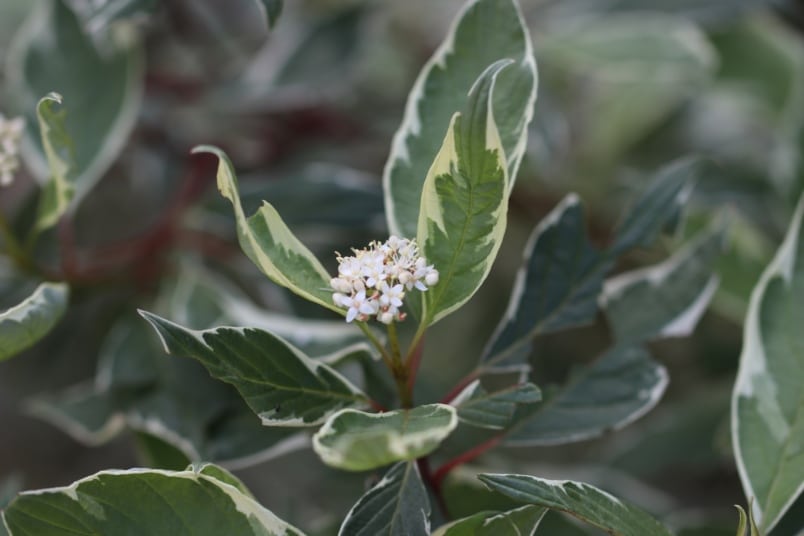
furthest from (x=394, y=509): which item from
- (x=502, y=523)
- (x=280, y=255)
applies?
(x=280, y=255)

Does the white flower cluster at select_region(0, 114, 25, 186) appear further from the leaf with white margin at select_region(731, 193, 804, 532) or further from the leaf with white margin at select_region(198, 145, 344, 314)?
the leaf with white margin at select_region(731, 193, 804, 532)

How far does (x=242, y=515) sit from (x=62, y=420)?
1.10ft

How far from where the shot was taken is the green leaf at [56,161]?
566mm

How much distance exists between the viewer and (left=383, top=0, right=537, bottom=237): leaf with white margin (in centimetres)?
58

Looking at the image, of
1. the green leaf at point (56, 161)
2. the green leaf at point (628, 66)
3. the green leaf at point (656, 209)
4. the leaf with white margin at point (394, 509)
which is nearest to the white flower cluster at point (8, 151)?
the green leaf at point (56, 161)

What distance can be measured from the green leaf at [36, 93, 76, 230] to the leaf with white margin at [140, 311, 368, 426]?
0.58 feet

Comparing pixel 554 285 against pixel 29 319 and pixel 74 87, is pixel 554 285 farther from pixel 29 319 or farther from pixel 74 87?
pixel 74 87

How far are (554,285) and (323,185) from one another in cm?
32

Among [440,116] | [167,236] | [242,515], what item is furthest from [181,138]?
[242,515]

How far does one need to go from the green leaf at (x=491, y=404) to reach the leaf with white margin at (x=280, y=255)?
0.09 m

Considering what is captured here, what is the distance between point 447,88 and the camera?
603 millimetres

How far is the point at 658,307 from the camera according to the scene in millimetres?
702

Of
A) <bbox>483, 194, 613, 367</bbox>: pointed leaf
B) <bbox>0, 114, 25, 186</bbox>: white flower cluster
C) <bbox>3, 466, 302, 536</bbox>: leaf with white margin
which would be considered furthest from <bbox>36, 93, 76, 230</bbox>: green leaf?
<bbox>483, 194, 613, 367</bbox>: pointed leaf

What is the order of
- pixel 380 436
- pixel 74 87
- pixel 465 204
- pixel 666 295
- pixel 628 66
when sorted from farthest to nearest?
pixel 628 66 → pixel 74 87 → pixel 666 295 → pixel 465 204 → pixel 380 436
